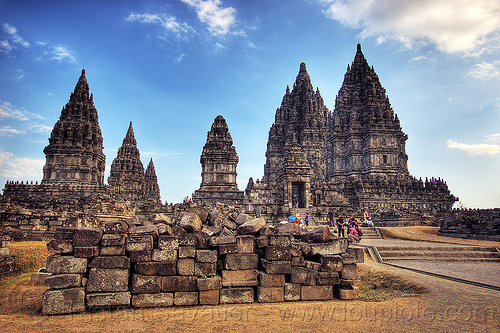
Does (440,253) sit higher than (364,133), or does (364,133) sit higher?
(364,133)

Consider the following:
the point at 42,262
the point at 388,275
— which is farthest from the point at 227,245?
the point at 42,262

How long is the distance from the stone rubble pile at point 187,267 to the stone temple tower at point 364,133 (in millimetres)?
31414

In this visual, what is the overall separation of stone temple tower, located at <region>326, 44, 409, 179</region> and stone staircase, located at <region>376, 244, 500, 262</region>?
23.4 m

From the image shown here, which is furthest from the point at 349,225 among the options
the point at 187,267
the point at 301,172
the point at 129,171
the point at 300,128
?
the point at 129,171

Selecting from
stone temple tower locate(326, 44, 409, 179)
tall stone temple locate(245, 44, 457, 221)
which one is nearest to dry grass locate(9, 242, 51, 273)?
tall stone temple locate(245, 44, 457, 221)

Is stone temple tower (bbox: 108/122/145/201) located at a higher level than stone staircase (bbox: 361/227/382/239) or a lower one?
higher

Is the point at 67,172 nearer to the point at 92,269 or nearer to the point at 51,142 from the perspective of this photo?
the point at 51,142

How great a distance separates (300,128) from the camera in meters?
49.0

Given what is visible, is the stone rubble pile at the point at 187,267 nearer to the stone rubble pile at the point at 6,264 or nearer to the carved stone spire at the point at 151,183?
the stone rubble pile at the point at 6,264

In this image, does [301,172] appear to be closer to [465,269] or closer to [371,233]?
[371,233]

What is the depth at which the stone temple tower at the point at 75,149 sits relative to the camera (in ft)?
114

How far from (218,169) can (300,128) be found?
19.1 m

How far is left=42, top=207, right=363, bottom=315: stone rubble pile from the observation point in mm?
5926

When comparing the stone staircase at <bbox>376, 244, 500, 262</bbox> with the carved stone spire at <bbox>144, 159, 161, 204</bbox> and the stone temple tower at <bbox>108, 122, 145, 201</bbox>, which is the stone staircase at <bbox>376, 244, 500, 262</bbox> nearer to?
the stone temple tower at <bbox>108, 122, 145, 201</bbox>
